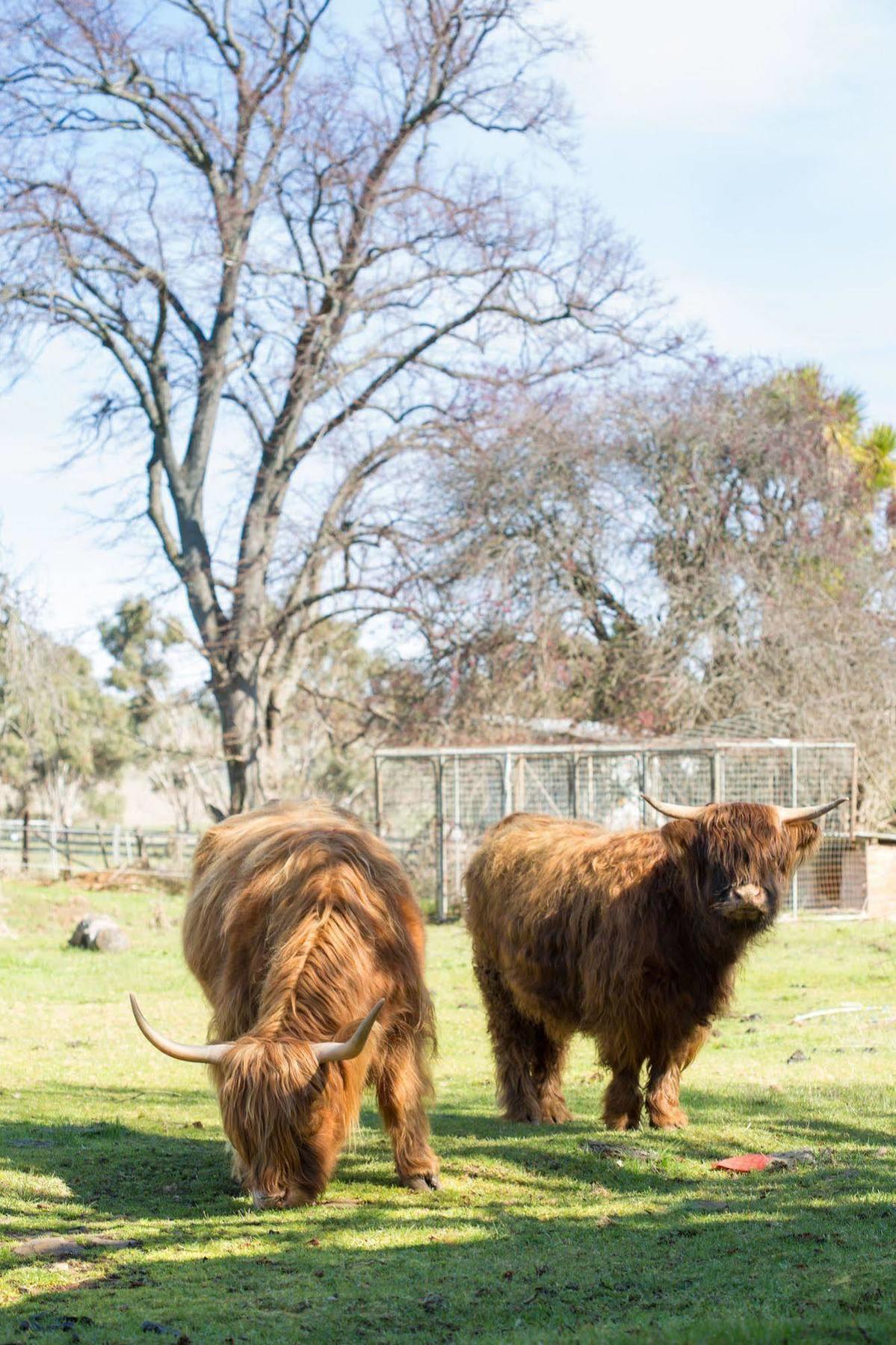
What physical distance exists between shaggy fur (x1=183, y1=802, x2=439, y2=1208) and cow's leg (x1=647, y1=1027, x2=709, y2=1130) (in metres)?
1.58

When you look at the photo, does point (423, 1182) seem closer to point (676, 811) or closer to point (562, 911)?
point (562, 911)

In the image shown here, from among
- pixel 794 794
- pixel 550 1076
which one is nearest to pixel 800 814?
pixel 550 1076

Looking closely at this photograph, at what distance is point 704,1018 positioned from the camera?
7.31m

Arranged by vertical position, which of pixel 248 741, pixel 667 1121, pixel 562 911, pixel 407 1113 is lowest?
pixel 667 1121

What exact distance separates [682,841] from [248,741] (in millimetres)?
16288

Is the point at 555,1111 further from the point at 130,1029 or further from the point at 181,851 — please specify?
the point at 181,851

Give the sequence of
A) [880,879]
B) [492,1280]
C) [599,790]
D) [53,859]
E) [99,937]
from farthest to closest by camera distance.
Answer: [53,859], [599,790], [880,879], [99,937], [492,1280]

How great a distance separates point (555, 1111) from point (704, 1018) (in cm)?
124

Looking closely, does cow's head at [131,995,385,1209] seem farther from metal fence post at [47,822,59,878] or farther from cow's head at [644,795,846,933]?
metal fence post at [47,822,59,878]

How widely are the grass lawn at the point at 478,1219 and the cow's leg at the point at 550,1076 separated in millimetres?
183

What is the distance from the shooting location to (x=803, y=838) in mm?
7387

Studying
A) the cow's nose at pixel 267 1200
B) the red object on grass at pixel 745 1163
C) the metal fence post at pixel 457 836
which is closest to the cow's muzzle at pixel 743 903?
the red object on grass at pixel 745 1163

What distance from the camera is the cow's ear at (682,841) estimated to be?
23.7 ft

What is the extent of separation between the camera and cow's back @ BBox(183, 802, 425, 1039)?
5.83m
